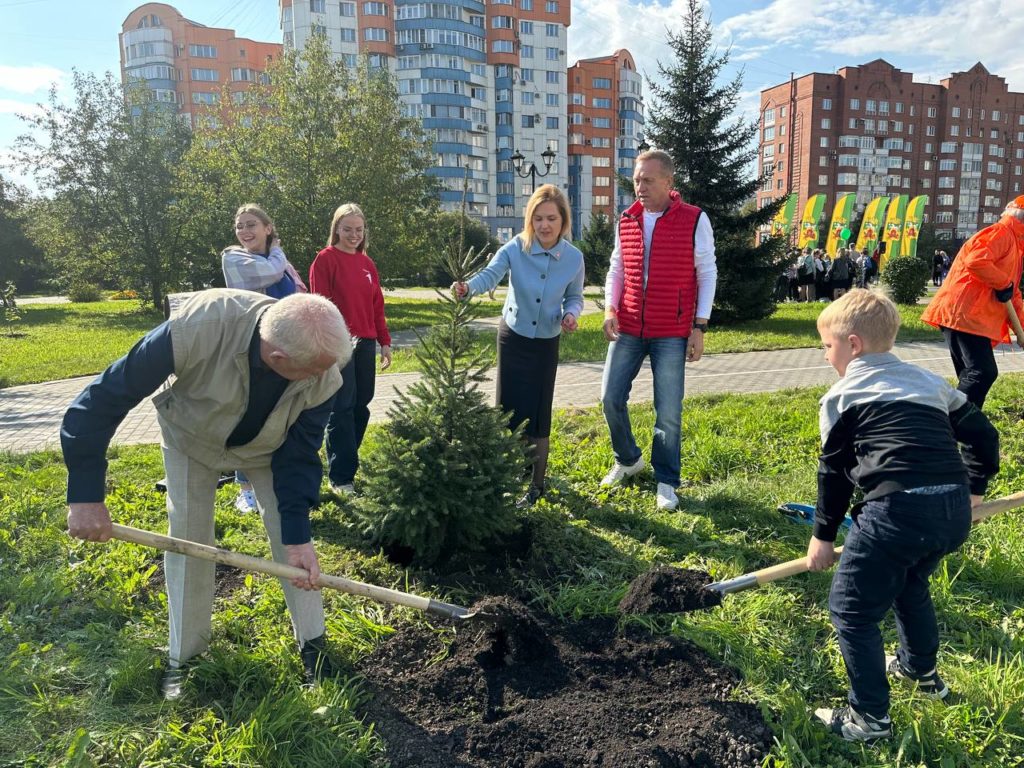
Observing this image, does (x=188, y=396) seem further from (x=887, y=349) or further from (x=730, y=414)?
(x=730, y=414)

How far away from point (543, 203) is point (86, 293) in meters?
32.4

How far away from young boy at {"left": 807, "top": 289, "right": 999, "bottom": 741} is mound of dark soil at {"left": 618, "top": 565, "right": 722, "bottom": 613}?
23.7 inches

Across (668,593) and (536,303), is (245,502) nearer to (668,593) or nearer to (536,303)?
(536,303)

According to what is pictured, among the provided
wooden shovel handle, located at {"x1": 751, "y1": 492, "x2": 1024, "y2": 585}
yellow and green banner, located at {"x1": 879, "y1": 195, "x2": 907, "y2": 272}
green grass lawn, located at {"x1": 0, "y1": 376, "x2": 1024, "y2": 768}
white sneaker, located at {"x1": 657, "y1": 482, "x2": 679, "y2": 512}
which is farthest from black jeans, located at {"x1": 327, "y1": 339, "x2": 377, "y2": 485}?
yellow and green banner, located at {"x1": 879, "y1": 195, "x2": 907, "y2": 272}

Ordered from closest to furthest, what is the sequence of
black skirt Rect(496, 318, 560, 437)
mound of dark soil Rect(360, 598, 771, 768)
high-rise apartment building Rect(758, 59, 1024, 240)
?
1. mound of dark soil Rect(360, 598, 771, 768)
2. black skirt Rect(496, 318, 560, 437)
3. high-rise apartment building Rect(758, 59, 1024, 240)

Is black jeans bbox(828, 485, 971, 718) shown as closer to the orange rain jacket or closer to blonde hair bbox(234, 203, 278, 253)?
the orange rain jacket

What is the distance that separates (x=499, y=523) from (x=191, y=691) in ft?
4.99

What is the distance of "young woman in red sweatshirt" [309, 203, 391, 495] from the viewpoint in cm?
482

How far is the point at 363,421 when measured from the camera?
5.16 meters

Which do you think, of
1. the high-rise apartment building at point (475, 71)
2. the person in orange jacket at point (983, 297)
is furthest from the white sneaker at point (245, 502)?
the high-rise apartment building at point (475, 71)

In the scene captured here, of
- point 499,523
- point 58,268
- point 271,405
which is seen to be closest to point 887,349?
point 499,523

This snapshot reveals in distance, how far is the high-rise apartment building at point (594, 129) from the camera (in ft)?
247

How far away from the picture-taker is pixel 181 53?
2783 inches

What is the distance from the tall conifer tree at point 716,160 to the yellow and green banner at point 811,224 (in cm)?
1445
